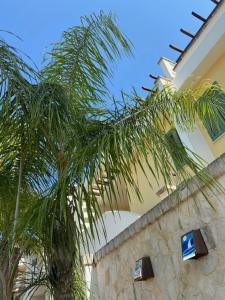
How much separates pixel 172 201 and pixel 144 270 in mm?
1303

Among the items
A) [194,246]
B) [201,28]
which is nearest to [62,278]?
[194,246]

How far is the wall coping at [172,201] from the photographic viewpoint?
11.8 ft

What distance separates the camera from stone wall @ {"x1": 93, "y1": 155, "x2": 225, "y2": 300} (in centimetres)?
359

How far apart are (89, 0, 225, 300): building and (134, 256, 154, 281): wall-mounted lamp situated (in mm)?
75

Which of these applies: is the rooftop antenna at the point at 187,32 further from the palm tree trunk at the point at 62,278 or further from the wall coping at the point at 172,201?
the palm tree trunk at the point at 62,278

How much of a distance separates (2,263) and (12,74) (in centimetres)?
230

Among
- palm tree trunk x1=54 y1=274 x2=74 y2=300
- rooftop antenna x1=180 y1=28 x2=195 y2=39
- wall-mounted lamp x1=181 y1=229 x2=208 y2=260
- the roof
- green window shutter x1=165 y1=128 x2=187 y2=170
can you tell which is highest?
rooftop antenna x1=180 y1=28 x2=195 y2=39

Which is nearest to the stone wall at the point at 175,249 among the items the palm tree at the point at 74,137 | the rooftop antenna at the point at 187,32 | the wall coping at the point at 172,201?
the wall coping at the point at 172,201

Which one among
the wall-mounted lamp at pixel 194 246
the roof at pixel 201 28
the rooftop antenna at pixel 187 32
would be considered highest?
the rooftop antenna at pixel 187 32

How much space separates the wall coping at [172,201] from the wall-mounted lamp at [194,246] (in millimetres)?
445

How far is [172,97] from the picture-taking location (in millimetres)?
4016

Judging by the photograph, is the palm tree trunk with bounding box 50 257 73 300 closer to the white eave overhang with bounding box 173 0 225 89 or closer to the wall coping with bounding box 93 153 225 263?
the wall coping with bounding box 93 153 225 263

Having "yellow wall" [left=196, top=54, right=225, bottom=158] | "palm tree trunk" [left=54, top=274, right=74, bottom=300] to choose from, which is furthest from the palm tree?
"yellow wall" [left=196, top=54, right=225, bottom=158]

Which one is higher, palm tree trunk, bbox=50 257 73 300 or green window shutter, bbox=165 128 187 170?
green window shutter, bbox=165 128 187 170
